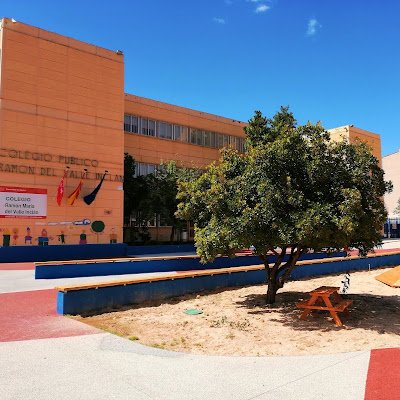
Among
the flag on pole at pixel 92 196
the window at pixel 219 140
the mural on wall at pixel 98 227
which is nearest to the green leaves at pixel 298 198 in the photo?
the flag on pole at pixel 92 196

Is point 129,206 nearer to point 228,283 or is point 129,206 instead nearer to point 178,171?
point 178,171

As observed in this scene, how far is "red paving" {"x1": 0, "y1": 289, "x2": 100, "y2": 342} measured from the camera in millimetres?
8297

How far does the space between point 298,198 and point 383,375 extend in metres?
3.98

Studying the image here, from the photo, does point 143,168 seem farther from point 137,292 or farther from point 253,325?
point 253,325

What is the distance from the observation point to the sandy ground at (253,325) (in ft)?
25.2

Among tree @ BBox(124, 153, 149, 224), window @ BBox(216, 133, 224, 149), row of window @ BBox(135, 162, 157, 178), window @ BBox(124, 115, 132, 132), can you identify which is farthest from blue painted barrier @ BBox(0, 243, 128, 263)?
window @ BBox(216, 133, 224, 149)

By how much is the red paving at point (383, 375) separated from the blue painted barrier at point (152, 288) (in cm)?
688

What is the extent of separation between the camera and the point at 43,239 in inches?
1072

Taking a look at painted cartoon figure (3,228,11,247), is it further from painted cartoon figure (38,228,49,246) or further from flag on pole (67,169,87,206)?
flag on pole (67,169,87,206)

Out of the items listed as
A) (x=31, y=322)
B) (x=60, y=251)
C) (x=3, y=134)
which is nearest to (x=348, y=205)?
(x=31, y=322)

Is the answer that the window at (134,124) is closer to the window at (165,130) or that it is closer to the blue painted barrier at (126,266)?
the window at (165,130)

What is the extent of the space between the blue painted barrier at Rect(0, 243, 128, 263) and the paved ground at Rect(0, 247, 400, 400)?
18618 millimetres

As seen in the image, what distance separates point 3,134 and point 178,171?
13.9 metres

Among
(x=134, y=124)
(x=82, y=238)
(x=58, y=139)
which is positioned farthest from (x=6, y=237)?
(x=134, y=124)
